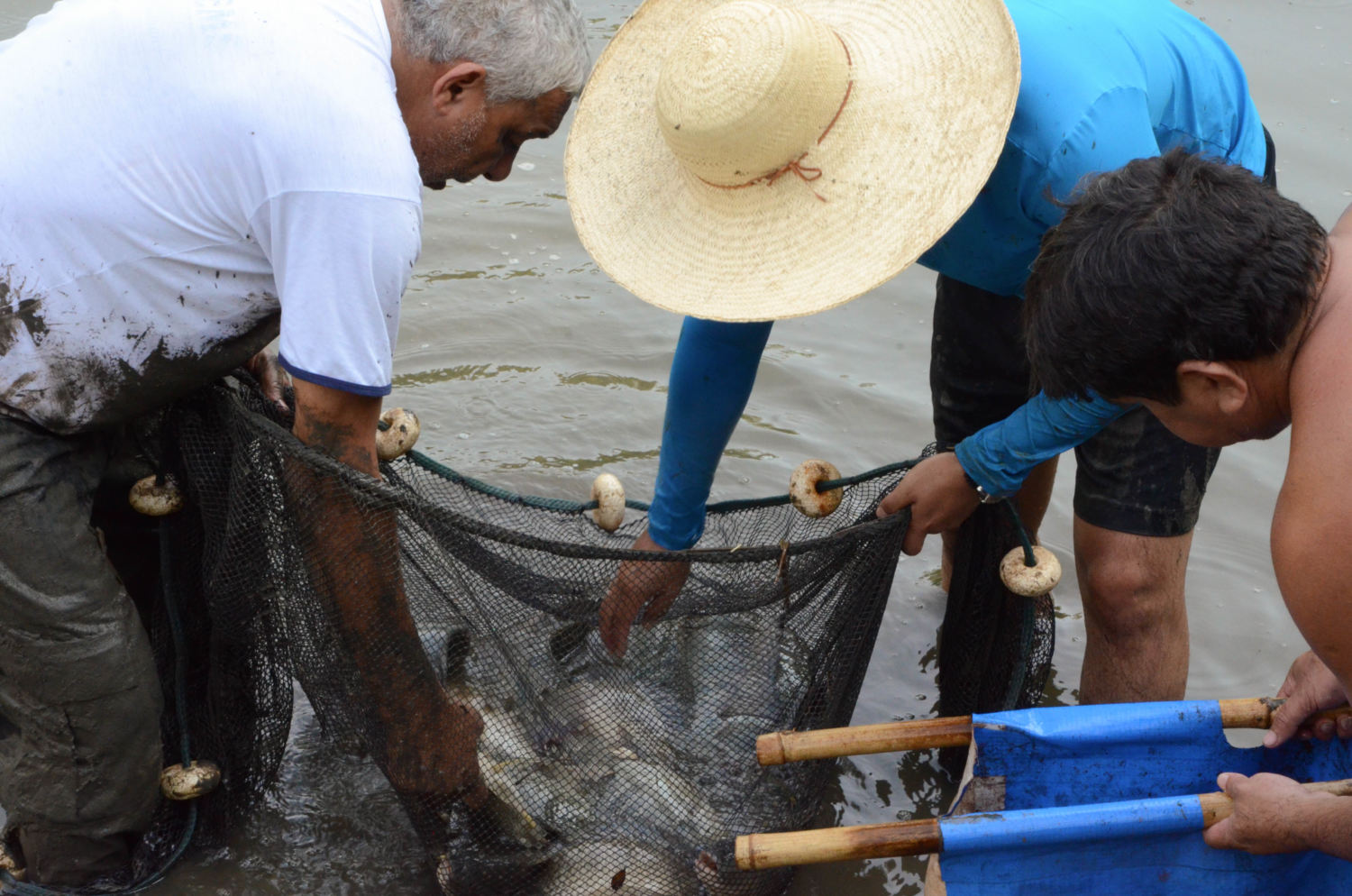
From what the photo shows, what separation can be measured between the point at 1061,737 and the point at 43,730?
206cm

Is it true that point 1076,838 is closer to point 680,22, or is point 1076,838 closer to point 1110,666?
point 1110,666

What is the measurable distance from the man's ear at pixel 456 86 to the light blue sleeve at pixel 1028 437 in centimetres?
126

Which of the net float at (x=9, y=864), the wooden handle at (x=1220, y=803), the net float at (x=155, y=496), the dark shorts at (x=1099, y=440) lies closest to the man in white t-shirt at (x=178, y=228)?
the net float at (x=155, y=496)

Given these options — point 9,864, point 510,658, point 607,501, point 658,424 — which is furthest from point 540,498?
point 658,424

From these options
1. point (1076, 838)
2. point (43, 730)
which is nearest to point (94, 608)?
point (43, 730)

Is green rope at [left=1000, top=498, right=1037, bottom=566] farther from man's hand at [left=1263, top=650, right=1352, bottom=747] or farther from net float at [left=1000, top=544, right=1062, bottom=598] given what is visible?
man's hand at [left=1263, top=650, right=1352, bottom=747]

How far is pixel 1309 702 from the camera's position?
7.44 feet

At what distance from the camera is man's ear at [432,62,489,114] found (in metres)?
2.16

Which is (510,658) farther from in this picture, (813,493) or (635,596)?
(813,493)

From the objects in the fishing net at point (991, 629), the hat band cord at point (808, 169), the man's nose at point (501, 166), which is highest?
the hat band cord at point (808, 169)

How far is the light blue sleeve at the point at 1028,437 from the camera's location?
235 centimetres

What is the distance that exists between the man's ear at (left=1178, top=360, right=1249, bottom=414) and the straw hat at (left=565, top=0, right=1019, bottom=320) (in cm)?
50

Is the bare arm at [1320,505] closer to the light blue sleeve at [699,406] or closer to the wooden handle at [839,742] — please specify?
the wooden handle at [839,742]

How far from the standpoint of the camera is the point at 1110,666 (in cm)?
292
